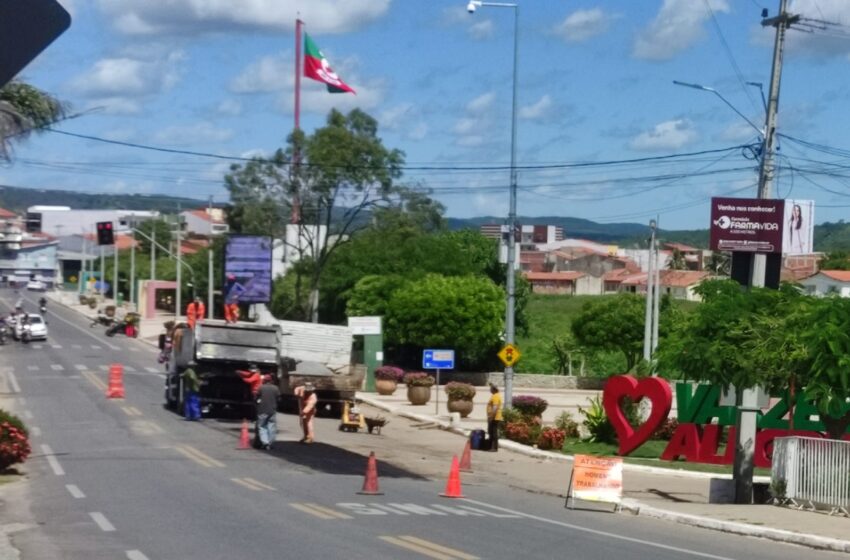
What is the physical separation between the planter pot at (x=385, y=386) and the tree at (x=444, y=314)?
8182mm

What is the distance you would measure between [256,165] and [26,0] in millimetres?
59800

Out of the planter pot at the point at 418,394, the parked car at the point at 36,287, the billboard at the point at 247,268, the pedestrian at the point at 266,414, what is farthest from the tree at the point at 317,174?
the parked car at the point at 36,287

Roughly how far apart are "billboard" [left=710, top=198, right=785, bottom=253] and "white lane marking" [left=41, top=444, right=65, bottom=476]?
15.3 metres

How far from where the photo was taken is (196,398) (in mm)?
36062

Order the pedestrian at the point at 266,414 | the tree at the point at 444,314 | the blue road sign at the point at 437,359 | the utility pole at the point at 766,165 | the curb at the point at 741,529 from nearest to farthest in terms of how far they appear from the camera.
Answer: the curb at the point at 741,529 < the utility pole at the point at 766,165 < the pedestrian at the point at 266,414 < the blue road sign at the point at 437,359 < the tree at the point at 444,314

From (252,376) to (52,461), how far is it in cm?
1018

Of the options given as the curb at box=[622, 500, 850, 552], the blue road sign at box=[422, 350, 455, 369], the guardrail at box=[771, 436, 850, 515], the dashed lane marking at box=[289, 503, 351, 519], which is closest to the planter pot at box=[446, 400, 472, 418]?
the blue road sign at box=[422, 350, 455, 369]

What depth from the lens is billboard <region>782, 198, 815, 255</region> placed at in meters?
33.3

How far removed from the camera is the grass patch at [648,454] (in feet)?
97.7

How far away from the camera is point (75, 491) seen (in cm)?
2008

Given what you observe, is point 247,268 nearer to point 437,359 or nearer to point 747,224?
point 437,359

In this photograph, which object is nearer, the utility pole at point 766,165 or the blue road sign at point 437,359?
the utility pole at point 766,165

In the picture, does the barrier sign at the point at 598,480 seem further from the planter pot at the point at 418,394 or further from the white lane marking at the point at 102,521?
the planter pot at the point at 418,394

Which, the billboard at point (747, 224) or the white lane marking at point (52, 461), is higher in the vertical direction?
the billboard at point (747, 224)
